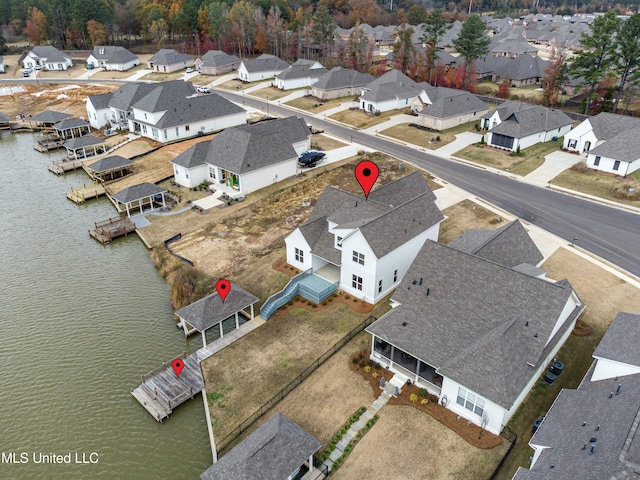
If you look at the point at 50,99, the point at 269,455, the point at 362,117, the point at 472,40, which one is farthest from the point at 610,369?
the point at 50,99

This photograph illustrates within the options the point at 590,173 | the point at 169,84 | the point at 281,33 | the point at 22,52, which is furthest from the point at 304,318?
the point at 22,52

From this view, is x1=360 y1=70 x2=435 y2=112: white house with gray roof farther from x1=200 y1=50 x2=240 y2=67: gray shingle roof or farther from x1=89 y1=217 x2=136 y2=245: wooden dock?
x1=89 y1=217 x2=136 y2=245: wooden dock

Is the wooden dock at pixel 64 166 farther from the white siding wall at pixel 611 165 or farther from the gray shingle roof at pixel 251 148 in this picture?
the white siding wall at pixel 611 165

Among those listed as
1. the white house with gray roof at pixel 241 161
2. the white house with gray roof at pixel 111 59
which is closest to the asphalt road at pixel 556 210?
the white house with gray roof at pixel 241 161

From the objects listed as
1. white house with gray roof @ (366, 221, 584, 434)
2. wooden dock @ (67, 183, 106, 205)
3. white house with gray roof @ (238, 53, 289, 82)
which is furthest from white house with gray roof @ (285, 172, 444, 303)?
white house with gray roof @ (238, 53, 289, 82)

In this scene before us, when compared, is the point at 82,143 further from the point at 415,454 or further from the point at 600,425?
the point at 600,425

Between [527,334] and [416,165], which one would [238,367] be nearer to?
[527,334]

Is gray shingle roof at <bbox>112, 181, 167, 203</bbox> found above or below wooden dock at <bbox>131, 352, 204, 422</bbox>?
above
